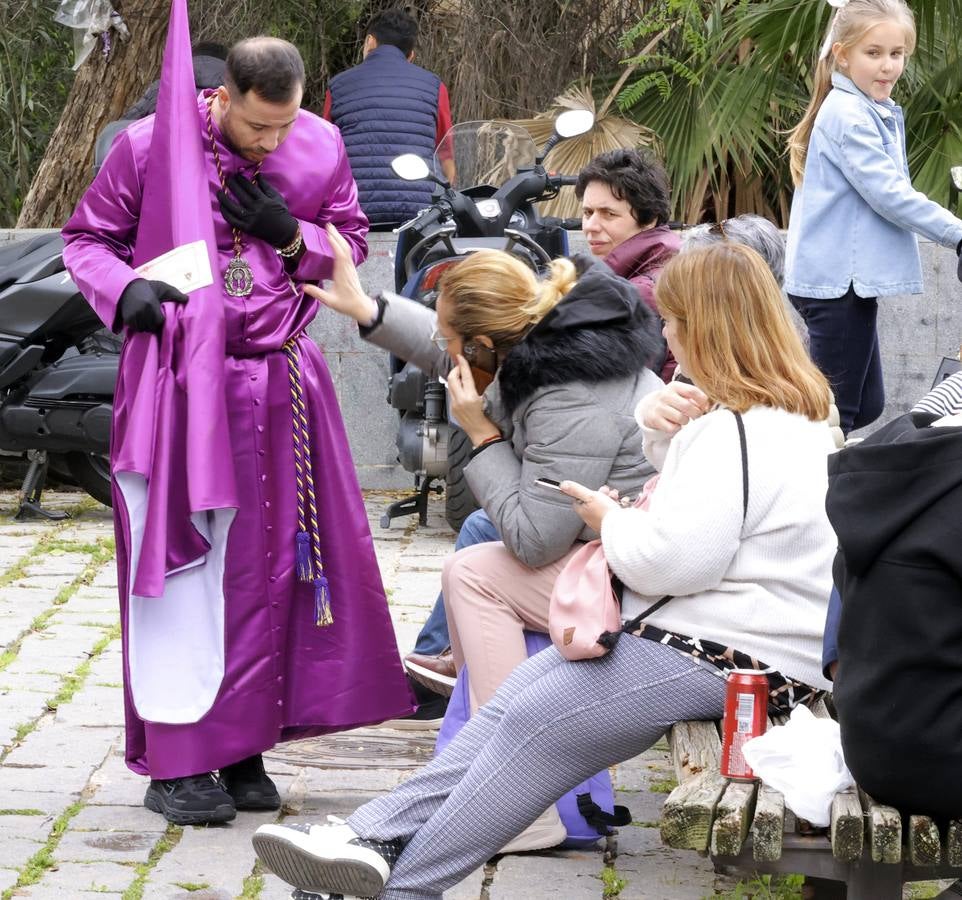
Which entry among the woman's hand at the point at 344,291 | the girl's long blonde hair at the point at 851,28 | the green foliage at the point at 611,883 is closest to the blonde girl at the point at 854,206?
the girl's long blonde hair at the point at 851,28

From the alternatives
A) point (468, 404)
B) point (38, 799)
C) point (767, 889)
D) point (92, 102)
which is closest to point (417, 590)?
point (38, 799)

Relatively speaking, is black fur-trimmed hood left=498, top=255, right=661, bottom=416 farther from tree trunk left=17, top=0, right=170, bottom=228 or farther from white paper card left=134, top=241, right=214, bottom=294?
tree trunk left=17, top=0, right=170, bottom=228

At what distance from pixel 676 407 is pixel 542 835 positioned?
1021mm

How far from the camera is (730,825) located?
2.61 m

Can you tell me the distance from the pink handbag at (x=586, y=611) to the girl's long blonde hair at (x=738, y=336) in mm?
404

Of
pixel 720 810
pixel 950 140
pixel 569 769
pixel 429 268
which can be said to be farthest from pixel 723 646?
pixel 950 140

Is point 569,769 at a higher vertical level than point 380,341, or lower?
lower

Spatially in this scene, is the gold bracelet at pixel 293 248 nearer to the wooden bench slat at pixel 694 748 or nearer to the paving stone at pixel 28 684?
the wooden bench slat at pixel 694 748

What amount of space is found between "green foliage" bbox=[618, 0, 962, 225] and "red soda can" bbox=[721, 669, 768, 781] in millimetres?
5903

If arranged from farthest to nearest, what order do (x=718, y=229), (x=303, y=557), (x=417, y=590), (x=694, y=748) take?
(x=417, y=590), (x=718, y=229), (x=303, y=557), (x=694, y=748)

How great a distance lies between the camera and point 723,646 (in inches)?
125

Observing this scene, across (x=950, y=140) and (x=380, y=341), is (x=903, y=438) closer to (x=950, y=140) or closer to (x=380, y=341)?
(x=380, y=341)

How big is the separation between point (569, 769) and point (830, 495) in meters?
0.85

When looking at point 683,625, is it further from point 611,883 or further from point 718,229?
point 718,229
